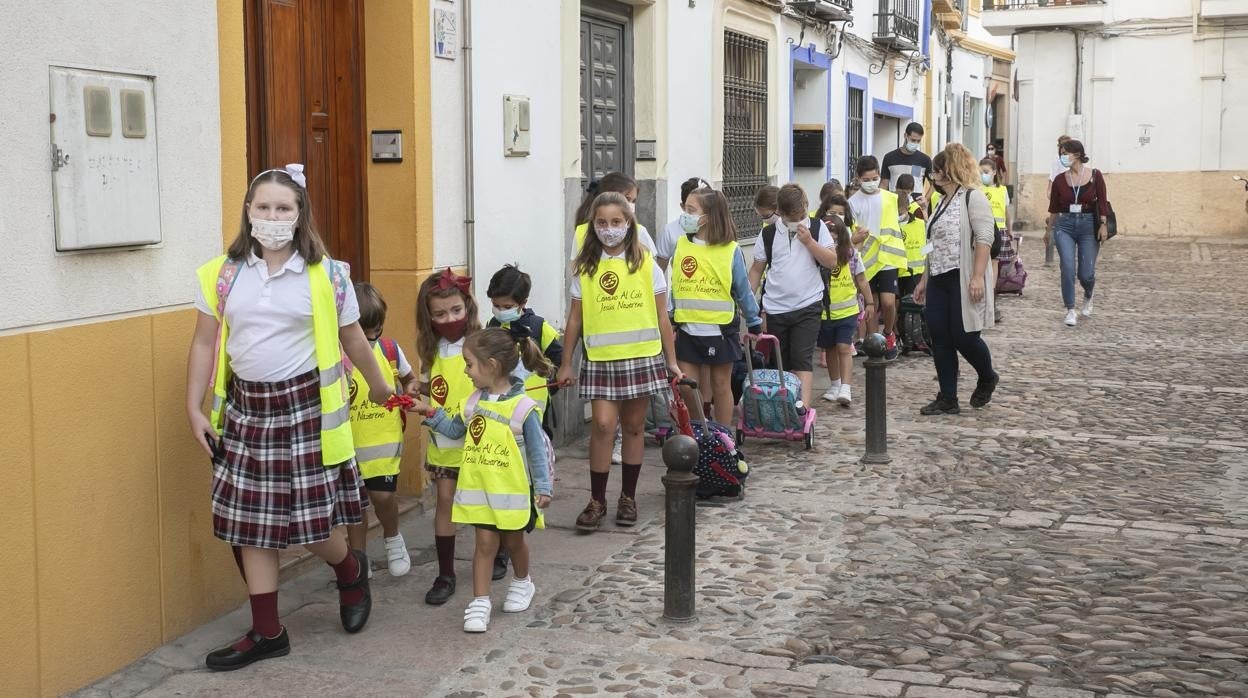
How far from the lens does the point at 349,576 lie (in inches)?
217

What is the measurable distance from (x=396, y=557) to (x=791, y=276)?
398cm

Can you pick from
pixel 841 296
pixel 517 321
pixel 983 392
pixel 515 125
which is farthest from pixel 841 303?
pixel 517 321

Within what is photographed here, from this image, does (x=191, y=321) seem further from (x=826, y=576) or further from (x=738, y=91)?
(x=738, y=91)

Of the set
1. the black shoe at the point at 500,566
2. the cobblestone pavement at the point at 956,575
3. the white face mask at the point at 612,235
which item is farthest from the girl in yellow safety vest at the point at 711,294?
the black shoe at the point at 500,566

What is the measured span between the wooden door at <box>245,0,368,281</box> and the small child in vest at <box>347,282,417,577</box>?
1024 mm

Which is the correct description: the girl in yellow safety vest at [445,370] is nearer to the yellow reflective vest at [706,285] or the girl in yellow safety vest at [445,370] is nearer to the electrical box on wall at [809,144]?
the yellow reflective vest at [706,285]

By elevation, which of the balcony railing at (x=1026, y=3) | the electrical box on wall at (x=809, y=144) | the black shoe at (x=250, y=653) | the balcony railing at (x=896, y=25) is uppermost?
the balcony railing at (x=1026, y=3)

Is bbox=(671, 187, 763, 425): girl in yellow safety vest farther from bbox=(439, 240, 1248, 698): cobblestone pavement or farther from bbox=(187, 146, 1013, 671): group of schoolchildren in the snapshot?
bbox=(439, 240, 1248, 698): cobblestone pavement

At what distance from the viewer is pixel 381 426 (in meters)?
6.02

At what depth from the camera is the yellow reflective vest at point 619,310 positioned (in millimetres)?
7020

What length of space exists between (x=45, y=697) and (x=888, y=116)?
19383 mm

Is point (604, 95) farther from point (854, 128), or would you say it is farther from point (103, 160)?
point (854, 128)

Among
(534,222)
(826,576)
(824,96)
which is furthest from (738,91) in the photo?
(826,576)

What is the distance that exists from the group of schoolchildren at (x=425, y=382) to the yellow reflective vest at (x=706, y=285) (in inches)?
0.4
